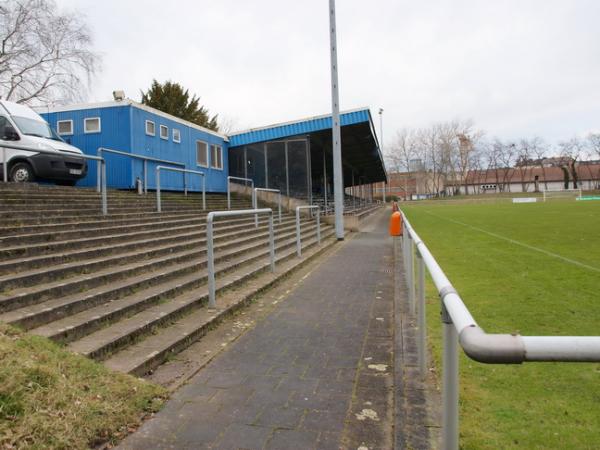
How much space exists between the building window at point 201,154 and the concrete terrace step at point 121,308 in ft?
36.5

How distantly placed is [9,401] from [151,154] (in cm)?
1294

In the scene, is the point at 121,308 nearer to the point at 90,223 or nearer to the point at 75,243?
the point at 75,243

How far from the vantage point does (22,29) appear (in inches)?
1023

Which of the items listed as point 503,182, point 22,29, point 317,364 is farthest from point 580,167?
point 317,364

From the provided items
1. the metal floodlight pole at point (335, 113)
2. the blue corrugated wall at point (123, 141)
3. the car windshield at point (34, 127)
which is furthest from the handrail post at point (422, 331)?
the blue corrugated wall at point (123, 141)

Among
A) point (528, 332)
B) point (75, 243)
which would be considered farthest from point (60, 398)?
point (528, 332)

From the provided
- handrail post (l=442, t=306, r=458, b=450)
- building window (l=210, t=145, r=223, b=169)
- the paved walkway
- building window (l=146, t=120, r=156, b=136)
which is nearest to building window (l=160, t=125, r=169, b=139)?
building window (l=146, t=120, r=156, b=136)

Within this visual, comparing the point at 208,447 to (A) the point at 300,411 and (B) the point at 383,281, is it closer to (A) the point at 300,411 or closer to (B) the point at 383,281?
(A) the point at 300,411

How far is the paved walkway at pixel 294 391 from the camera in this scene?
8.64ft

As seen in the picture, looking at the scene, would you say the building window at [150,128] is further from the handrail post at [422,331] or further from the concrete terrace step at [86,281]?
the handrail post at [422,331]

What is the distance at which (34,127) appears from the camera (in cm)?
1106

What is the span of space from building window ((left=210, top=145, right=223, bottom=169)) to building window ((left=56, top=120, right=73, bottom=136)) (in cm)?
548

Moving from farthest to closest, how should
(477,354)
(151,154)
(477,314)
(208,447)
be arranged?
(151,154), (477,314), (208,447), (477,354)

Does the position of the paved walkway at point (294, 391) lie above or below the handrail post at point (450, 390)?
below
